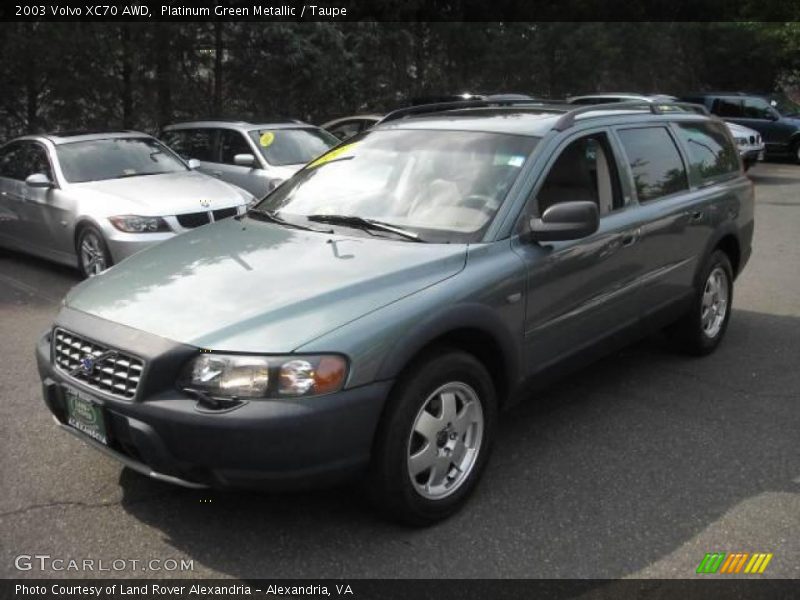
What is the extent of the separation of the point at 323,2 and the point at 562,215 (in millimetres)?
14283

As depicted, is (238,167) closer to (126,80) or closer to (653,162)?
(653,162)

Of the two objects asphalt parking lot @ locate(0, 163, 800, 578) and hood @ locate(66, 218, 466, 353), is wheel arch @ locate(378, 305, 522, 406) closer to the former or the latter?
hood @ locate(66, 218, 466, 353)

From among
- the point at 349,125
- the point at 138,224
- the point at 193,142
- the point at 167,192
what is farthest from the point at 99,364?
the point at 349,125

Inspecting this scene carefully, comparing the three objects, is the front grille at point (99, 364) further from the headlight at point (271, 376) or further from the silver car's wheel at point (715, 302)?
the silver car's wheel at point (715, 302)

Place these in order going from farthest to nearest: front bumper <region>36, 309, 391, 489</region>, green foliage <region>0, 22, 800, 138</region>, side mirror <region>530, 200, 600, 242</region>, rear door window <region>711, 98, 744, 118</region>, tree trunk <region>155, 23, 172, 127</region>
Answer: rear door window <region>711, 98, 744, 118</region>, tree trunk <region>155, 23, 172, 127</region>, green foliage <region>0, 22, 800, 138</region>, side mirror <region>530, 200, 600, 242</region>, front bumper <region>36, 309, 391, 489</region>

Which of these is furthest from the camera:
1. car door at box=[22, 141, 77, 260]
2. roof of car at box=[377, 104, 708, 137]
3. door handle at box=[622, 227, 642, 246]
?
car door at box=[22, 141, 77, 260]

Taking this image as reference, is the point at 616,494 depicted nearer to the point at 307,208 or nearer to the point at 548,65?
the point at 307,208

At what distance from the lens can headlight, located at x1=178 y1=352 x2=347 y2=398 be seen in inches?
112

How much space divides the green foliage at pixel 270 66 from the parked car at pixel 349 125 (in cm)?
174

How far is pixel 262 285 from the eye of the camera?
3.28m

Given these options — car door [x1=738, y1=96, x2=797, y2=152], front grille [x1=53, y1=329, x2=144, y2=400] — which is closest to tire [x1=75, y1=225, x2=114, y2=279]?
front grille [x1=53, y1=329, x2=144, y2=400]

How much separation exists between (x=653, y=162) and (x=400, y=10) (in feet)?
52.6

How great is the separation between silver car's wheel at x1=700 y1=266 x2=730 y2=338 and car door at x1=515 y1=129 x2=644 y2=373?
110cm

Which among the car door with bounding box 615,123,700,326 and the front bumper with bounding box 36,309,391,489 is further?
the car door with bounding box 615,123,700,326
